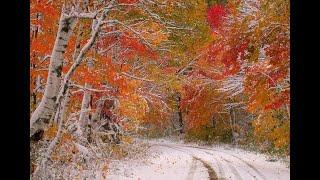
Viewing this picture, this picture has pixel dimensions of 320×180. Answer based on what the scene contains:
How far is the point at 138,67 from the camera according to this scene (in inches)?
790

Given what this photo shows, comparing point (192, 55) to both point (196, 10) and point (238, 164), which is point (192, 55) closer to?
point (196, 10)

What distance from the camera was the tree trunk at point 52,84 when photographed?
9570 millimetres

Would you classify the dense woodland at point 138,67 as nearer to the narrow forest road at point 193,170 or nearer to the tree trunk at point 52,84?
the tree trunk at point 52,84

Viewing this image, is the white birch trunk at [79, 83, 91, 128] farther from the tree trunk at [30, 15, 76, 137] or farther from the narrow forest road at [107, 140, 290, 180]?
the tree trunk at [30, 15, 76, 137]

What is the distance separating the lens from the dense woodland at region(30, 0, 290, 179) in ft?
34.8

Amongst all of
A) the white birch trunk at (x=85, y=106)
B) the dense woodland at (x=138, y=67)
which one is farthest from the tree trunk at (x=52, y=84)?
the white birch trunk at (x=85, y=106)

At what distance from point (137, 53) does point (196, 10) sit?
334cm

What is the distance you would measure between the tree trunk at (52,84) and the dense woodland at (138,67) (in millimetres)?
22

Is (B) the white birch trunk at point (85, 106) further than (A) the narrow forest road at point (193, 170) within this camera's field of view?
Yes

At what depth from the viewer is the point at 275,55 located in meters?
12.6

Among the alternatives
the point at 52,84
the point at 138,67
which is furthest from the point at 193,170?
the point at 52,84
